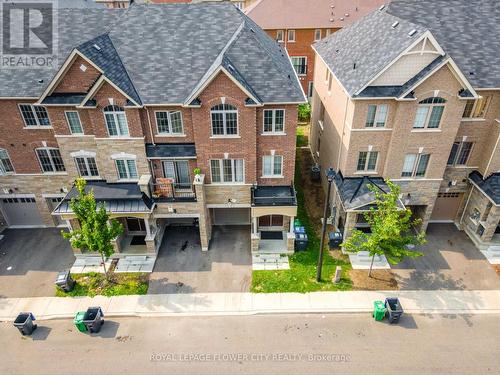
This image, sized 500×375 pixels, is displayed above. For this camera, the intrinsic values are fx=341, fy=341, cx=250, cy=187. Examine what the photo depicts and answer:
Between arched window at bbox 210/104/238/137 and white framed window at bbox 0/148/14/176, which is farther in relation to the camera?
white framed window at bbox 0/148/14/176

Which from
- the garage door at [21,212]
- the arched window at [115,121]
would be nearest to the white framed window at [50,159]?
the garage door at [21,212]

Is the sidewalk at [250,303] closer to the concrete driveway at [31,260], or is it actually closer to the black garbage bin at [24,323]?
the concrete driveway at [31,260]

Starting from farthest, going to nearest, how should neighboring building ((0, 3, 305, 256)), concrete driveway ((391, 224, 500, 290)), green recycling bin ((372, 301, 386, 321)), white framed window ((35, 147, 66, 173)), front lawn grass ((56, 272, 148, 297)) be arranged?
1. white framed window ((35, 147, 66, 173))
2. concrete driveway ((391, 224, 500, 290))
3. front lawn grass ((56, 272, 148, 297))
4. neighboring building ((0, 3, 305, 256))
5. green recycling bin ((372, 301, 386, 321))

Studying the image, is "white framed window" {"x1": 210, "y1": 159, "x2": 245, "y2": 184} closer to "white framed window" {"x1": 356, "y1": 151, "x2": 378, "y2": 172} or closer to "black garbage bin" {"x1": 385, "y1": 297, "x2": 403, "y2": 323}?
"white framed window" {"x1": 356, "y1": 151, "x2": 378, "y2": 172}

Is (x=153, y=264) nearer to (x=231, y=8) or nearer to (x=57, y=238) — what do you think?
(x=57, y=238)

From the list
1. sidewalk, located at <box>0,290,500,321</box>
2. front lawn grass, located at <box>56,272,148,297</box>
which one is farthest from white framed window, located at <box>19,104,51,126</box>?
sidewalk, located at <box>0,290,500,321</box>

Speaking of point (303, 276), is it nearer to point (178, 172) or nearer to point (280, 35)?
point (178, 172)
